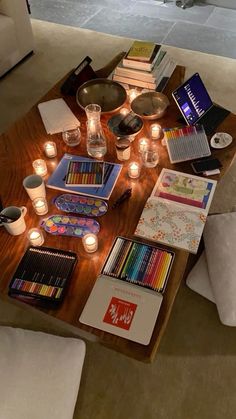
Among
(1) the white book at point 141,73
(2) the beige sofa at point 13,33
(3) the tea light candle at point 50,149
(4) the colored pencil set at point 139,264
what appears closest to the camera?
(4) the colored pencil set at point 139,264

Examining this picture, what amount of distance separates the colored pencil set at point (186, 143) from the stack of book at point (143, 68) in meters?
0.32

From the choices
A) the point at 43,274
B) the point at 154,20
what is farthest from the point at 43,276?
the point at 154,20

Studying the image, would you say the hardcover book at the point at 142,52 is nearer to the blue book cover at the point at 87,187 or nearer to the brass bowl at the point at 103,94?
the brass bowl at the point at 103,94

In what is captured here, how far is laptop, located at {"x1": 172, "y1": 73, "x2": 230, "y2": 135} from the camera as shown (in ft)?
4.80

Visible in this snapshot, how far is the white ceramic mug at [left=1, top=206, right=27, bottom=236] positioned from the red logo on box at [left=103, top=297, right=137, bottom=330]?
40cm

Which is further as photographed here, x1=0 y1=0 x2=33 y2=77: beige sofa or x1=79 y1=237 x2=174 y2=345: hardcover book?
x1=0 y1=0 x2=33 y2=77: beige sofa

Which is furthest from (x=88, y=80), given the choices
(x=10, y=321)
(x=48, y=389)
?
(x=48, y=389)

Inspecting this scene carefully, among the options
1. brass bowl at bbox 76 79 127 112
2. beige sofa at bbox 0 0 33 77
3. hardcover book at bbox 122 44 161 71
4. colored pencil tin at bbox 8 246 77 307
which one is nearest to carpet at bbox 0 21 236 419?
colored pencil tin at bbox 8 246 77 307

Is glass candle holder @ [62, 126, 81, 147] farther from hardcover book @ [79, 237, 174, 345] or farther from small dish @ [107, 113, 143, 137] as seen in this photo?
hardcover book @ [79, 237, 174, 345]

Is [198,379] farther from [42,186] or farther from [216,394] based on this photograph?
[42,186]

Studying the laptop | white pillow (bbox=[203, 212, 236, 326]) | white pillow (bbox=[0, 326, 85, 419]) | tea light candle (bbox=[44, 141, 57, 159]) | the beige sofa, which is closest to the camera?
white pillow (bbox=[0, 326, 85, 419])

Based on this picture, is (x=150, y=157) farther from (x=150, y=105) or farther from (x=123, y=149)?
(x=150, y=105)

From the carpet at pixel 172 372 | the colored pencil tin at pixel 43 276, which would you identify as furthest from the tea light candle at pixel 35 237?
the carpet at pixel 172 372

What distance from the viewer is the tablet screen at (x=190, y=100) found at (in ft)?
4.81
